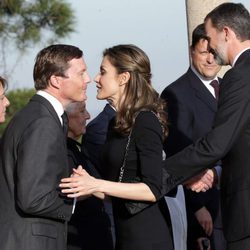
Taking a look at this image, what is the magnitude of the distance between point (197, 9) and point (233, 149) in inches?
77.6

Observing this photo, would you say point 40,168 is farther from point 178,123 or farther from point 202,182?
point 178,123

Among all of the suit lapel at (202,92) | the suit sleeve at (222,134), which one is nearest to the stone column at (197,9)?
the suit lapel at (202,92)

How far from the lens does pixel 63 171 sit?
4.77 meters

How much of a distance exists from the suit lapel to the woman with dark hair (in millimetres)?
1069

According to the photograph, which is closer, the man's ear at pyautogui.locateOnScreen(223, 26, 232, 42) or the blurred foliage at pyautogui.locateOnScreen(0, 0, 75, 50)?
the man's ear at pyautogui.locateOnScreen(223, 26, 232, 42)

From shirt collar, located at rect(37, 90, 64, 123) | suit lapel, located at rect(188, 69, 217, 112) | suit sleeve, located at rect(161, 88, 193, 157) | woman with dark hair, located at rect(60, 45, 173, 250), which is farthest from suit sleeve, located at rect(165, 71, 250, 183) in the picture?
suit lapel, located at rect(188, 69, 217, 112)

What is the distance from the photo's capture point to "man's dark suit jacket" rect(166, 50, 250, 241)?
16.0 ft

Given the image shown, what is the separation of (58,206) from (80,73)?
76cm

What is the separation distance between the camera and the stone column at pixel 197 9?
6.65 metres

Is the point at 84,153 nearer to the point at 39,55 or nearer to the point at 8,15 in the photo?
the point at 39,55

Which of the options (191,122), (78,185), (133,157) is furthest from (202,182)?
(78,185)

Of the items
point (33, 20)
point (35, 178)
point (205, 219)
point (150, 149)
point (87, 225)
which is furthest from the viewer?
point (33, 20)

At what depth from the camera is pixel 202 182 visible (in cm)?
529

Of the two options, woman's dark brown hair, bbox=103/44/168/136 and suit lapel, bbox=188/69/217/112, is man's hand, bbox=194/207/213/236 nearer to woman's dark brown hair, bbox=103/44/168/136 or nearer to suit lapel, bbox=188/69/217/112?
suit lapel, bbox=188/69/217/112
